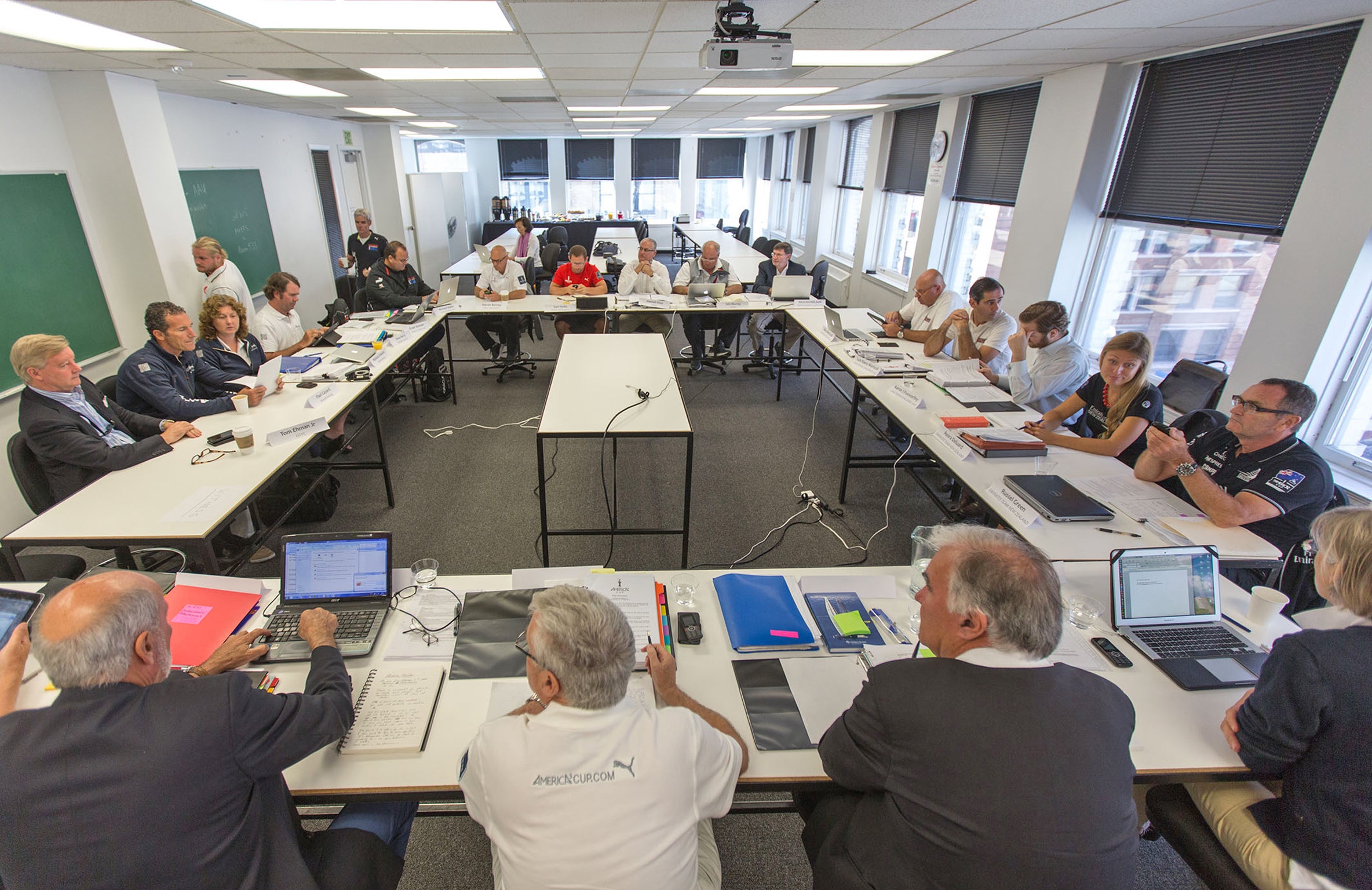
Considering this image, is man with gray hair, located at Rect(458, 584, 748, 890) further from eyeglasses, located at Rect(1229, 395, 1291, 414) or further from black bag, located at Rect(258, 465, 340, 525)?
black bag, located at Rect(258, 465, 340, 525)

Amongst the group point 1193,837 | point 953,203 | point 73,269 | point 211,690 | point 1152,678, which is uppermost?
point 953,203

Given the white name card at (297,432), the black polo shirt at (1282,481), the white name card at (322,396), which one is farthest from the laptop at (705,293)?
the black polo shirt at (1282,481)

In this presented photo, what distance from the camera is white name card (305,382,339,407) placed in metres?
3.14

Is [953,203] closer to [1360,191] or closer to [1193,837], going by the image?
[1360,191]

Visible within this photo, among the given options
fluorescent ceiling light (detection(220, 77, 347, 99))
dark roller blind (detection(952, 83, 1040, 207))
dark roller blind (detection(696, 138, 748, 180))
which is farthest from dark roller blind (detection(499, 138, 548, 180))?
dark roller blind (detection(952, 83, 1040, 207))

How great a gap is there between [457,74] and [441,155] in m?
11.8

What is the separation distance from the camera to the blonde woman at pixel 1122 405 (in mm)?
2699

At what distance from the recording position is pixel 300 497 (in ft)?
10.7

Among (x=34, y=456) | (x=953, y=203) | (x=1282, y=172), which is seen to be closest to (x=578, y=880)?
(x=34, y=456)

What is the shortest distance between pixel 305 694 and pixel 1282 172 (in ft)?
15.0

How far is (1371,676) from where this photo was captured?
113 cm

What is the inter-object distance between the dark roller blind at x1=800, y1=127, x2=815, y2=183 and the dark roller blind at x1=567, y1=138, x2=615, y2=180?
209 inches

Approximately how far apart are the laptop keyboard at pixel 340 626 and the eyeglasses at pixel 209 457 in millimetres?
1288

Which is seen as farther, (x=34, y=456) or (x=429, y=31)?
(x=429, y=31)
